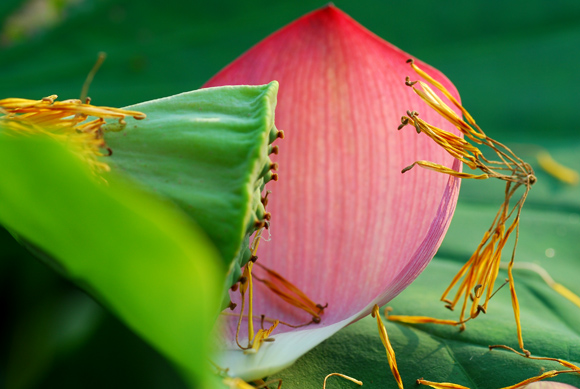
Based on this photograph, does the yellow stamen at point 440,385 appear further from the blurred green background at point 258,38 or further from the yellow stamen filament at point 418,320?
the blurred green background at point 258,38

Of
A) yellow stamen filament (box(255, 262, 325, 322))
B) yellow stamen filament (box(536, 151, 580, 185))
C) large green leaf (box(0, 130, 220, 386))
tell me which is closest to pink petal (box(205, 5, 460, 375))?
yellow stamen filament (box(255, 262, 325, 322))

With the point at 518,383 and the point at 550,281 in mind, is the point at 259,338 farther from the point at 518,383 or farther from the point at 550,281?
the point at 550,281

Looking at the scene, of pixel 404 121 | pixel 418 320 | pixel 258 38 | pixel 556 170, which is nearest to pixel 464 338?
pixel 418 320

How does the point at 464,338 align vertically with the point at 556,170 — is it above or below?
below

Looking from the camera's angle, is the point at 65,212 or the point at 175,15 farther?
the point at 175,15

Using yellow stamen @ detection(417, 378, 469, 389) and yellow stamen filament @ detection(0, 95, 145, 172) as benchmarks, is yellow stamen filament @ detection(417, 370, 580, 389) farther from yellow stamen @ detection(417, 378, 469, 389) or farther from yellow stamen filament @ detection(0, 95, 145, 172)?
yellow stamen filament @ detection(0, 95, 145, 172)

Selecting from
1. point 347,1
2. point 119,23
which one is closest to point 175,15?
point 119,23

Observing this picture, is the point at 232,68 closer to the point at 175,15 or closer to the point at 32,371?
the point at 32,371
